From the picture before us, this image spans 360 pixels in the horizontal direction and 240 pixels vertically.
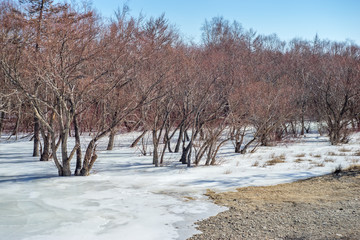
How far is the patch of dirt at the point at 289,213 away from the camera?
560 cm

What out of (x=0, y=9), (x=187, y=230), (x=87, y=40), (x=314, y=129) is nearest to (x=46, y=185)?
(x=87, y=40)

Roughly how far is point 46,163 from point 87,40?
15.8ft

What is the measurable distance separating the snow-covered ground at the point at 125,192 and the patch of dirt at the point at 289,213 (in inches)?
17.9

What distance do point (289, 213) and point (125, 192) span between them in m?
3.62

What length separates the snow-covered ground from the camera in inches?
231

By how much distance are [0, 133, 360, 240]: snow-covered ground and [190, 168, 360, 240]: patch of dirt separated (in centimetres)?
46

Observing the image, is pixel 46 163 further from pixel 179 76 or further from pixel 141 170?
pixel 179 76

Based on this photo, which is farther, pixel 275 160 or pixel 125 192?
pixel 275 160

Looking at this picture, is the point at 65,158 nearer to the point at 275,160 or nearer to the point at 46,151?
the point at 46,151

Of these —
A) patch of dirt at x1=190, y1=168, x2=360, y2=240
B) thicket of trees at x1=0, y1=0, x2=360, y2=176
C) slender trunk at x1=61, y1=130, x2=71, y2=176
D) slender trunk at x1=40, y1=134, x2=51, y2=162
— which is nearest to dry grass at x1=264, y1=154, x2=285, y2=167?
thicket of trees at x1=0, y1=0, x2=360, y2=176

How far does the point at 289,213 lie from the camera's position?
6660 millimetres

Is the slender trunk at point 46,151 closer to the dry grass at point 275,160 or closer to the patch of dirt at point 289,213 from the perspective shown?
the patch of dirt at point 289,213

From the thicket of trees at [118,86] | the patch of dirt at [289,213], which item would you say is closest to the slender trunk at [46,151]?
the thicket of trees at [118,86]

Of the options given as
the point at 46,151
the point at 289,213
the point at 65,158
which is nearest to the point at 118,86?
the point at 65,158
